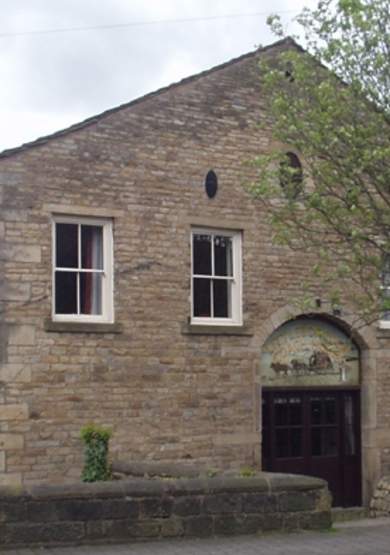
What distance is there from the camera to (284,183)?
47.9ft

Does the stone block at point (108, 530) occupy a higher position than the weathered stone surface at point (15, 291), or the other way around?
the weathered stone surface at point (15, 291)

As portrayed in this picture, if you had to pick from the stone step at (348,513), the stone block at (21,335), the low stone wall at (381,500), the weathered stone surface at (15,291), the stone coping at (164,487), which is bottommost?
the stone step at (348,513)

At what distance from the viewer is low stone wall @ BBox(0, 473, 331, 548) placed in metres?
11.9

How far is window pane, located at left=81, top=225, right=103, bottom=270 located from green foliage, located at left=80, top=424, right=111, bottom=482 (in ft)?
9.27

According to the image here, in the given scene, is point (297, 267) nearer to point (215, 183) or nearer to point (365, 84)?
point (215, 183)

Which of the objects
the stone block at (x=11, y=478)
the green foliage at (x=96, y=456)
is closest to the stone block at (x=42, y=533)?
the green foliage at (x=96, y=456)

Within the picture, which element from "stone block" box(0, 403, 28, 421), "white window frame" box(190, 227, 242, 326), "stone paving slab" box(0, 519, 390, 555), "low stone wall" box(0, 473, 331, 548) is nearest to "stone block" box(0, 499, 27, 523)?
"low stone wall" box(0, 473, 331, 548)

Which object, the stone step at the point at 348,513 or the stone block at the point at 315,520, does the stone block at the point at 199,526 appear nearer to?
the stone block at the point at 315,520

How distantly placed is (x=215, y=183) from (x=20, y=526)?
868 cm

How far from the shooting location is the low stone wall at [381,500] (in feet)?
65.9

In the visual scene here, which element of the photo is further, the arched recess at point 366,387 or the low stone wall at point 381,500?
the arched recess at point 366,387

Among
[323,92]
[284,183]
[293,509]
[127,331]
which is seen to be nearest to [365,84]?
[323,92]

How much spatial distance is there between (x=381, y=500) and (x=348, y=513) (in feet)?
2.25

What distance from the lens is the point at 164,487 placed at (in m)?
12.6
